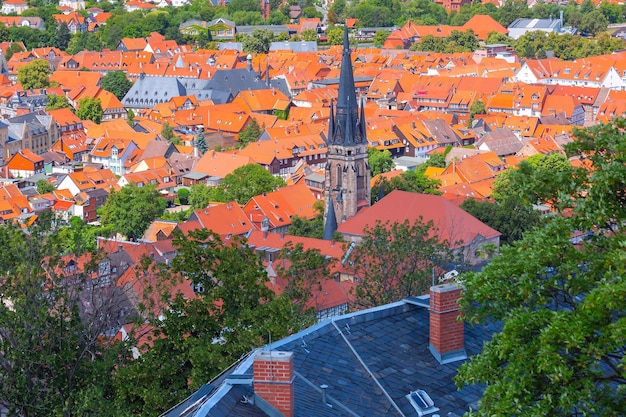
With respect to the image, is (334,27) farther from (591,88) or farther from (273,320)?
(273,320)

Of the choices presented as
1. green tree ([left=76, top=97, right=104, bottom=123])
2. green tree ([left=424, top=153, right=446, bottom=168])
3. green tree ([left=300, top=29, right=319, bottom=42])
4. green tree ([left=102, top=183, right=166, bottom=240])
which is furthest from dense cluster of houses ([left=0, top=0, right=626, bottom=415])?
green tree ([left=300, top=29, right=319, bottom=42])

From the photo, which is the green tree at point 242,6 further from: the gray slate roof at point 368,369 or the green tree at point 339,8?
the gray slate roof at point 368,369

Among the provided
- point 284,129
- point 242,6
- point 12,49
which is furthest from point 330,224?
point 242,6

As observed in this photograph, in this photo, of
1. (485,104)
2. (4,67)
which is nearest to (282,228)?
(485,104)

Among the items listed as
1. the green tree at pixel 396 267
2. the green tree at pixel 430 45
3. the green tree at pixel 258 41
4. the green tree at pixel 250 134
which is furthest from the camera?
the green tree at pixel 258 41

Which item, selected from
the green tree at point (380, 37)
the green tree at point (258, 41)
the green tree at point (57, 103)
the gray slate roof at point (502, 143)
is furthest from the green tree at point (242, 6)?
the gray slate roof at point (502, 143)

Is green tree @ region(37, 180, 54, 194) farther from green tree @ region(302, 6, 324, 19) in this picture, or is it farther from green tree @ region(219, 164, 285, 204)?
green tree @ region(302, 6, 324, 19)
